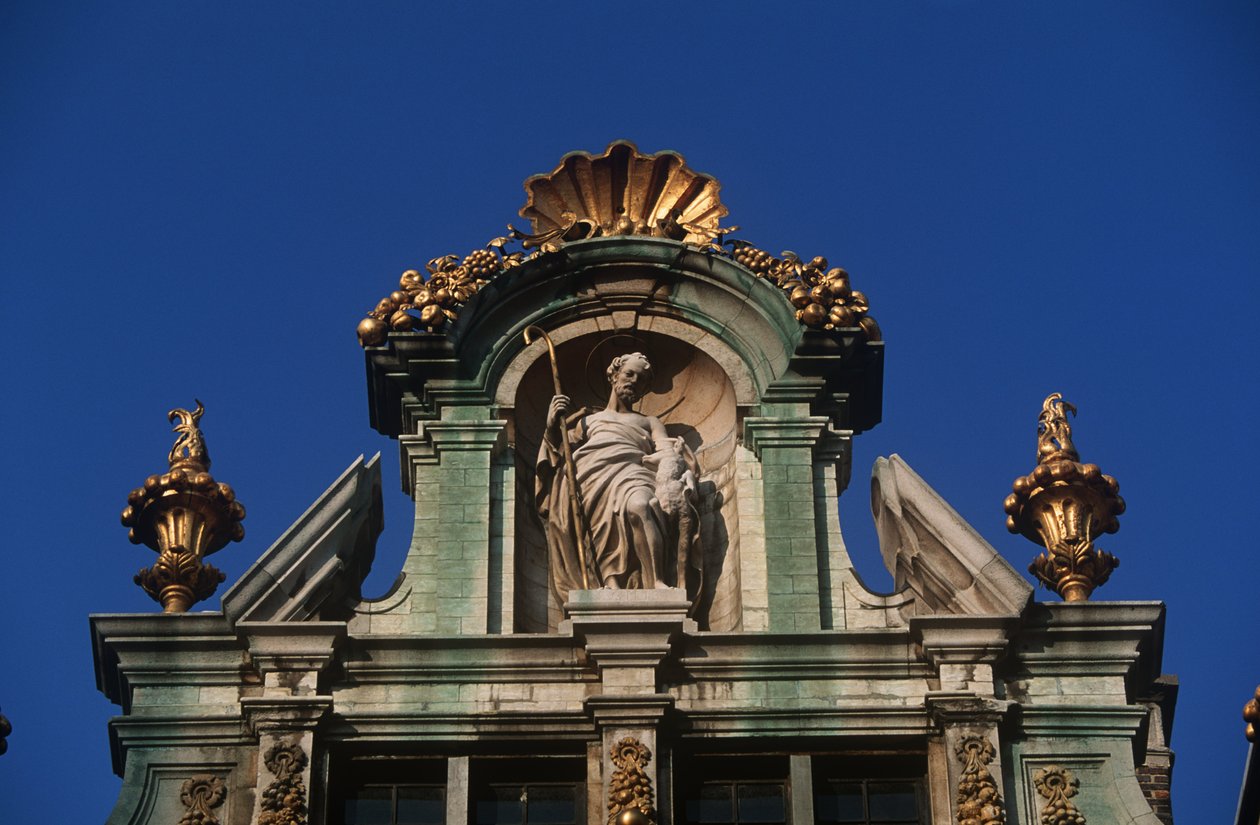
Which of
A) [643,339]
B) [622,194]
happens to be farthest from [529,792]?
[622,194]

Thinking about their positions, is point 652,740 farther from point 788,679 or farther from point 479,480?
point 479,480

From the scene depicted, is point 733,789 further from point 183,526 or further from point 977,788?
point 183,526

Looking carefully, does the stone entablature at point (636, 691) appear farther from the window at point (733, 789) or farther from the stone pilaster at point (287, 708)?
the window at point (733, 789)

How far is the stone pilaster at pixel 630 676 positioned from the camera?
30.0 meters

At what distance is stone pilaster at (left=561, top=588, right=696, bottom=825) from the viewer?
30.0m

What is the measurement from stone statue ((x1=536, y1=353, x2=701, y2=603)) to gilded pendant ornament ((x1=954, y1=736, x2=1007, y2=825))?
3.34 m

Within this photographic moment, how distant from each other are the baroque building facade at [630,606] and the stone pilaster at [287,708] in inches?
1.0

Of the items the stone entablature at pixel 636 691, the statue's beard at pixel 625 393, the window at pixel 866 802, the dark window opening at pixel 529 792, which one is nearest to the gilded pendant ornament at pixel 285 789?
the stone entablature at pixel 636 691

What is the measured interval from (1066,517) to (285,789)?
24.3 ft

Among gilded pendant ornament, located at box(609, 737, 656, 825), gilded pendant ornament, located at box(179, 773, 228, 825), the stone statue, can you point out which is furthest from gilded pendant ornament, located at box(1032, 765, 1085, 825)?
gilded pendant ornament, located at box(179, 773, 228, 825)

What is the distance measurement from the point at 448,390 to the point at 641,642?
3938 mm

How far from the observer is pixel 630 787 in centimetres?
2978

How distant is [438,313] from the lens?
3378cm

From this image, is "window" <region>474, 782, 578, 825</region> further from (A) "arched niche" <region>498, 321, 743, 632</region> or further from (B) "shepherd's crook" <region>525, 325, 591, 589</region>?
(B) "shepherd's crook" <region>525, 325, 591, 589</region>
